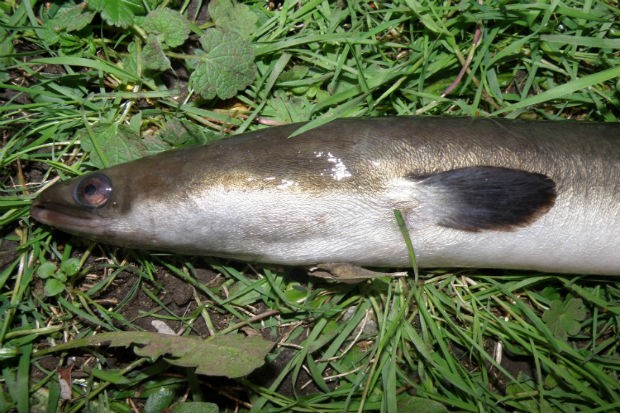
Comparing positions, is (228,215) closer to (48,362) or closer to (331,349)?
(331,349)

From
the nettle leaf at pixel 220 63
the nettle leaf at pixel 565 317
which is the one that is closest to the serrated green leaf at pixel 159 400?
the nettle leaf at pixel 220 63

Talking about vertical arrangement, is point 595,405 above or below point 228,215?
above

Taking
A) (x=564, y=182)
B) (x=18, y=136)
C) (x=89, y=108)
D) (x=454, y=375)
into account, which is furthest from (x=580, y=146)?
(x=18, y=136)

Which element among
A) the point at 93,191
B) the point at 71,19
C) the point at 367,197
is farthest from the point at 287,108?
the point at 71,19

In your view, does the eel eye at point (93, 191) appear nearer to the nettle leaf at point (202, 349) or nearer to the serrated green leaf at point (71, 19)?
the nettle leaf at point (202, 349)

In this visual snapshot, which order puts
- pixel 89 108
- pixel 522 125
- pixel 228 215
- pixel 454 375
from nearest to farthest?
1. pixel 228 215
2. pixel 522 125
3. pixel 454 375
4. pixel 89 108

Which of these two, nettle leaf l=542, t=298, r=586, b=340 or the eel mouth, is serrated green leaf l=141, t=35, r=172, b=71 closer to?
the eel mouth

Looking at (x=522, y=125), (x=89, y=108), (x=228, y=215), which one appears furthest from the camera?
(x=89, y=108)

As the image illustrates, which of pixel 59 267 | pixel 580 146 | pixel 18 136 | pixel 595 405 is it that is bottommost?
pixel 59 267

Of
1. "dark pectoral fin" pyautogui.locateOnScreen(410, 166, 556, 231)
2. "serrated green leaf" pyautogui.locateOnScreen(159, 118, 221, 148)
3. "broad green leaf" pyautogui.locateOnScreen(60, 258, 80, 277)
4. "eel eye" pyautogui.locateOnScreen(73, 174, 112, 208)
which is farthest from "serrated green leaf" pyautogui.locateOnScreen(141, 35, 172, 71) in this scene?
"dark pectoral fin" pyautogui.locateOnScreen(410, 166, 556, 231)
